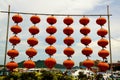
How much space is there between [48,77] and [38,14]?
16.0 feet

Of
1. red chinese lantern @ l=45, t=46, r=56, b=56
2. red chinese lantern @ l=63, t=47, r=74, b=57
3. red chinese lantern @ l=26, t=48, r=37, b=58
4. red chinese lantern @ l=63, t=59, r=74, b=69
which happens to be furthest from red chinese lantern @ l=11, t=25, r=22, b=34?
red chinese lantern @ l=63, t=59, r=74, b=69

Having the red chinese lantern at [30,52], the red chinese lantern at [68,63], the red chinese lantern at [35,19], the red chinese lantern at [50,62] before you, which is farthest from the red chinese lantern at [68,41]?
the red chinese lantern at [35,19]

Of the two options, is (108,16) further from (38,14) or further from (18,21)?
(18,21)

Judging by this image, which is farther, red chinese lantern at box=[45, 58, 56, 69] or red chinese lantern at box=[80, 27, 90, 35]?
red chinese lantern at box=[80, 27, 90, 35]

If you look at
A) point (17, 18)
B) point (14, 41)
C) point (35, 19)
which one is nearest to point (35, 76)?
point (14, 41)

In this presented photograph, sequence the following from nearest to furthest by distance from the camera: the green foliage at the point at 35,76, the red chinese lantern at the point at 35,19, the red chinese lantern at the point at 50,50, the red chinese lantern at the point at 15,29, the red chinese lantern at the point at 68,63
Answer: the green foliage at the point at 35,76
the red chinese lantern at the point at 68,63
the red chinese lantern at the point at 50,50
the red chinese lantern at the point at 15,29
the red chinese lantern at the point at 35,19

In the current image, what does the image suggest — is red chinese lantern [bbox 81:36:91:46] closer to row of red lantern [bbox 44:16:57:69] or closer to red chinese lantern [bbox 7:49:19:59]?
row of red lantern [bbox 44:16:57:69]

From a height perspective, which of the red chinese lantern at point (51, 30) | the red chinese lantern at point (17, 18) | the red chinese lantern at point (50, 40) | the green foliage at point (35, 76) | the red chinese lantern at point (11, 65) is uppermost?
the red chinese lantern at point (17, 18)

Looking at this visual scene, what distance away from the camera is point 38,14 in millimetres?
15156

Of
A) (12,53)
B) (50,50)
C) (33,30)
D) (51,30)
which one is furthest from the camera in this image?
(33,30)

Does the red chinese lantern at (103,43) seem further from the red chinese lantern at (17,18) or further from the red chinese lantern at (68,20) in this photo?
the red chinese lantern at (17,18)

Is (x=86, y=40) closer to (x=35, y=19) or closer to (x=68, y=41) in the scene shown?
(x=68, y=41)

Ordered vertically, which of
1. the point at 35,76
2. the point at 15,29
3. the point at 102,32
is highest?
the point at 15,29

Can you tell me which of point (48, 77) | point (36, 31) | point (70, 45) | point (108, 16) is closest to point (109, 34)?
point (108, 16)
